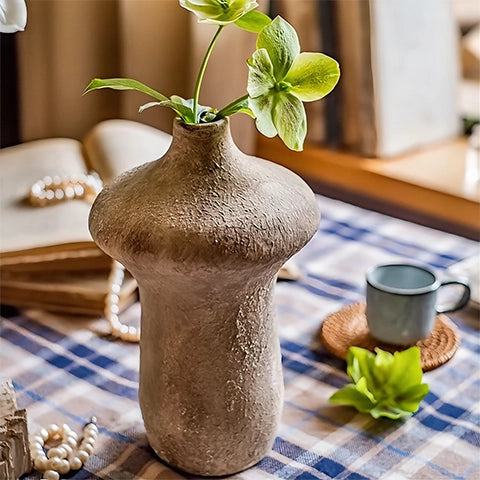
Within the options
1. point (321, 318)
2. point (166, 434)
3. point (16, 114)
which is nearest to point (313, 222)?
point (166, 434)

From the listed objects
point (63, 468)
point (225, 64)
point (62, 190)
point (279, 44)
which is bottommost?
point (63, 468)

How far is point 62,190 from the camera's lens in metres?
1.02

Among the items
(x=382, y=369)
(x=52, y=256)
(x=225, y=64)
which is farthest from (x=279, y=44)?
(x=225, y=64)

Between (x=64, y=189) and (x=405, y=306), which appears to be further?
(x=64, y=189)

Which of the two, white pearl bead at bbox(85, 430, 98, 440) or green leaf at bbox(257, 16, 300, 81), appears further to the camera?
white pearl bead at bbox(85, 430, 98, 440)

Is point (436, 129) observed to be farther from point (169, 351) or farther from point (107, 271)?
point (169, 351)

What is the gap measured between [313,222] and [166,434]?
0.66 ft

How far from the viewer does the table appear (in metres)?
0.72

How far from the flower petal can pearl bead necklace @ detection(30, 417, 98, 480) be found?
0.33 m

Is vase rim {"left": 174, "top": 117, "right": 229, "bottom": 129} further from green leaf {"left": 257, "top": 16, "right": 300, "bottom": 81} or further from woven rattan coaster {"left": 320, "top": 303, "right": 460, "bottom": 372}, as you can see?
woven rattan coaster {"left": 320, "top": 303, "right": 460, "bottom": 372}

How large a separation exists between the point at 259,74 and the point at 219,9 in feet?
0.16

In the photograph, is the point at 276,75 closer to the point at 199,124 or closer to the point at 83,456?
the point at 199,124

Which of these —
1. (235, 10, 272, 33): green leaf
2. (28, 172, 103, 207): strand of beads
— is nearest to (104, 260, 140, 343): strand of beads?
(28, 172, 103, 207): strand of beads

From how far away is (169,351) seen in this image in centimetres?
66
